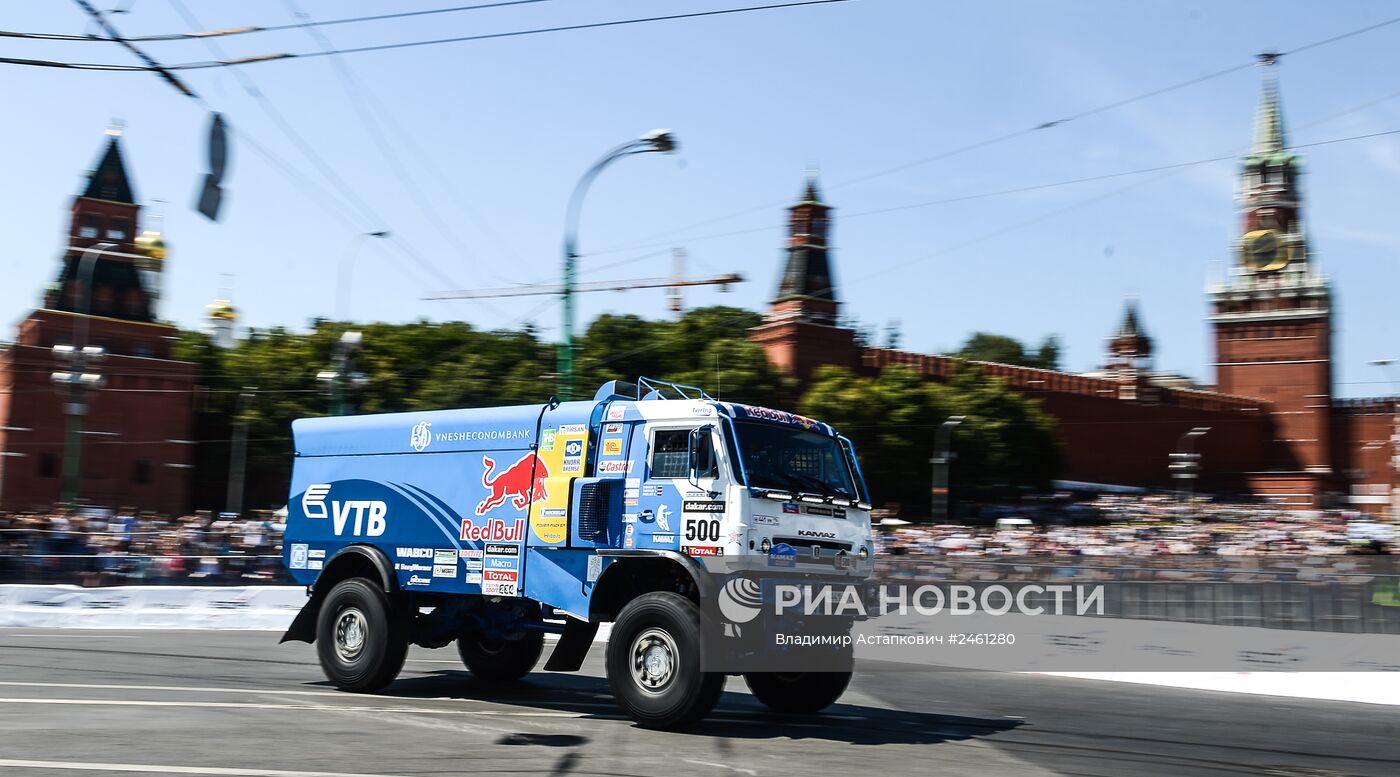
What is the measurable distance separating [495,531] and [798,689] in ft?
11.4

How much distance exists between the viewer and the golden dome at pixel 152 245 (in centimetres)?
7750

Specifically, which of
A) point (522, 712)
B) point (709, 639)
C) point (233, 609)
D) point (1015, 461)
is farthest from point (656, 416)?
point (1015, 461)

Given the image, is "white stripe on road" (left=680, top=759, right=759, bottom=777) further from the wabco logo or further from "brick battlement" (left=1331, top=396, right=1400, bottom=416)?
"brick battlement" (left=1331, top=396, right=1400, bottom=416)

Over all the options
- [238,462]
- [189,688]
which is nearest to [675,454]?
[189,688]

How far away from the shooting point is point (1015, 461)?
217ft

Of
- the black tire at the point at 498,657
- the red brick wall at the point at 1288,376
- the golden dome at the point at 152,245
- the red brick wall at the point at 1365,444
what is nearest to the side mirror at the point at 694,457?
the black tire at the point at 498,657

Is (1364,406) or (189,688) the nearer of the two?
(189,688)

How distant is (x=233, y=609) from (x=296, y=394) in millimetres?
47006

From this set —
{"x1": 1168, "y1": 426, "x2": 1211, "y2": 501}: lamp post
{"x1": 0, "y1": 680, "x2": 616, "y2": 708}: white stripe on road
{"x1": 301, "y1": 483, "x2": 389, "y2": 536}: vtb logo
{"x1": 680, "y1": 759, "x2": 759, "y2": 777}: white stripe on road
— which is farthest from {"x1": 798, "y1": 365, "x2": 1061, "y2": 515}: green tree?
{"x1": 680, "y1": 759, "x2": 759, "y2": 777}: white stripe on road

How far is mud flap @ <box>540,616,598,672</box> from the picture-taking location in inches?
496

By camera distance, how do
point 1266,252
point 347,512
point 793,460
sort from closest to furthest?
point 793,460
point 347,512
point 1266,252

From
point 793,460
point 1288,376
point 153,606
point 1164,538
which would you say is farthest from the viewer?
point 1288,376

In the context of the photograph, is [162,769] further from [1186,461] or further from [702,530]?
[1186,461]

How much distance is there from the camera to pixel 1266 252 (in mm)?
99000
